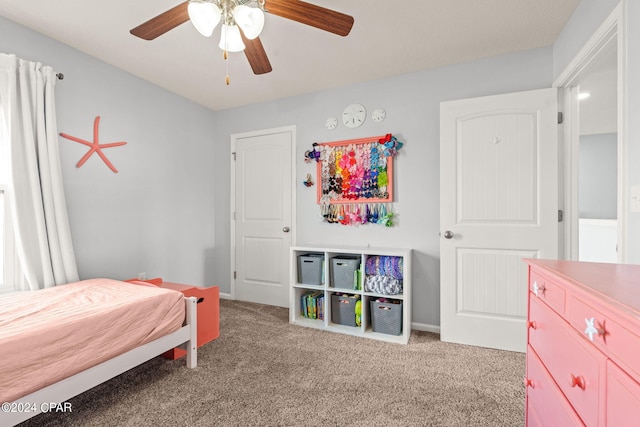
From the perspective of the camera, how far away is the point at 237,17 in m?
1.43

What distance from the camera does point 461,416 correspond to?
5.22 feet

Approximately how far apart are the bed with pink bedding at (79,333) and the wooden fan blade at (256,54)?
157 cm

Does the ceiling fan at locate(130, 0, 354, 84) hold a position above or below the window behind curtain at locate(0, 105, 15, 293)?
above

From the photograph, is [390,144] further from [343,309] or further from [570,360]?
[570,360]

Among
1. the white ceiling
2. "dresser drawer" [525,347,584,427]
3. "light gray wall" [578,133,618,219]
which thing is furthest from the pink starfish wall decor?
"light gray wall" [578,133,618,219]

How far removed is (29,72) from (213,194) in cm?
201

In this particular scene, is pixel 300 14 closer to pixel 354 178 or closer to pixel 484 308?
pixel 354 178

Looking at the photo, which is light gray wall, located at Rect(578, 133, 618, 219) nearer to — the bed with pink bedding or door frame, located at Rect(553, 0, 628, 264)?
door frame, located at Rect(553, 0, 628, 264)

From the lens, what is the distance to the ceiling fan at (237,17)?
1.41 meters

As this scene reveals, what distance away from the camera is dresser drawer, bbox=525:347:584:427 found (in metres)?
0.91

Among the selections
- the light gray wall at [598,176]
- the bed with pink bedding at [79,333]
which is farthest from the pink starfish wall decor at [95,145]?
the light gray wall at [598,176]

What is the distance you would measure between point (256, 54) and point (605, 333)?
1.93 meters

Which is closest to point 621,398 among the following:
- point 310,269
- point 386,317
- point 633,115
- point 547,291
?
point 547,291

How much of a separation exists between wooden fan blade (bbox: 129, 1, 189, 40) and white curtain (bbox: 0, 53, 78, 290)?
1.06m
